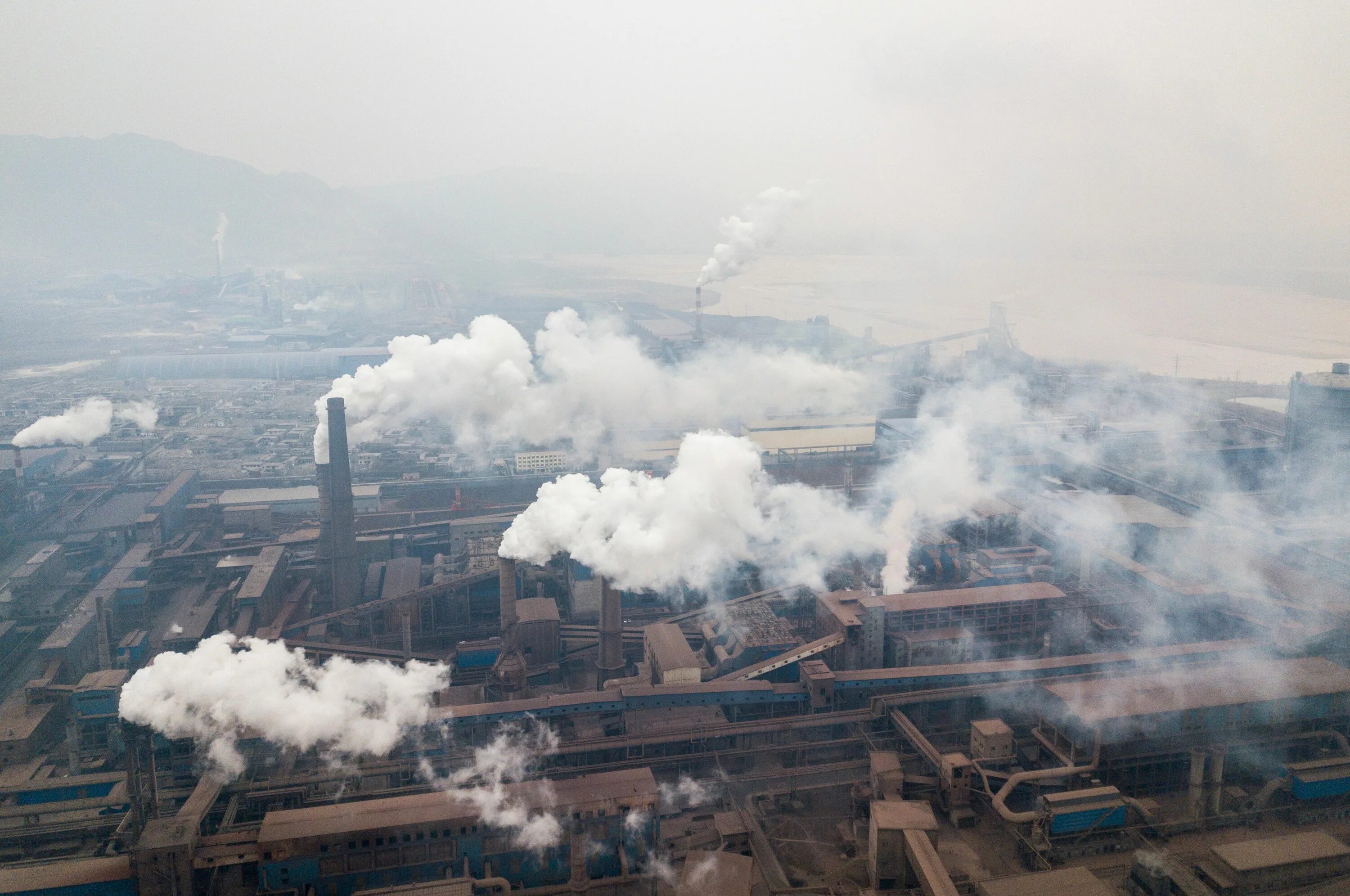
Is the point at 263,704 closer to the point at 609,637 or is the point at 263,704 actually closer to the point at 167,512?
the point at 609,637

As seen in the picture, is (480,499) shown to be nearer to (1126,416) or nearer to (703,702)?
(703,702)

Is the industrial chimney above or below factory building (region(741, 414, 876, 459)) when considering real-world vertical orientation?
below

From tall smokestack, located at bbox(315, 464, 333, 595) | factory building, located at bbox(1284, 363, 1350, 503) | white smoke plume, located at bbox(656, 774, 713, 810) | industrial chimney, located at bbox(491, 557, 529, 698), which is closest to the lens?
white smoke plume, located at bbox(656, 774, 713, 810)

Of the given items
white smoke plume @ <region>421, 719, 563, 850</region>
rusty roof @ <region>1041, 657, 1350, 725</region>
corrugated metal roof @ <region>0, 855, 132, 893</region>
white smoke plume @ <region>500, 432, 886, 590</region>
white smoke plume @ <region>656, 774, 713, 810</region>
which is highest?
white smoke plume @ <region>500, 432, 886, 590</region>

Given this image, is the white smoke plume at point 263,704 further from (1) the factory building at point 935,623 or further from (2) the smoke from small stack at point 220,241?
(2) the smoke from small stack at point 220,241

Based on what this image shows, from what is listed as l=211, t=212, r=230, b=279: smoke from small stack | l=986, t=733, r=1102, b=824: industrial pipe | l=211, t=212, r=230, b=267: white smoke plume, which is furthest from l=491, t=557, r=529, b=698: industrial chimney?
l=211, t=212, r=230, b=267: white smoke plume

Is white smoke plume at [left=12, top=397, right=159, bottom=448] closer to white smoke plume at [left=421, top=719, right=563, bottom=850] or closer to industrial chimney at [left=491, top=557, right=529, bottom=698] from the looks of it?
industrial chimney at [left=491, top=557, right=529, bottom=698]
